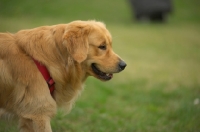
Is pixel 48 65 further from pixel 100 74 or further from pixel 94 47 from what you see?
pixel 100 74

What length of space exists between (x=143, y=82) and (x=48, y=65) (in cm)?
557

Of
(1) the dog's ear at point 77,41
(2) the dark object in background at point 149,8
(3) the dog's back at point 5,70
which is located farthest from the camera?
(2) the dark object in background at point 149,8

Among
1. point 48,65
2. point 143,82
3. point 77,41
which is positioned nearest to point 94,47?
point 77,41

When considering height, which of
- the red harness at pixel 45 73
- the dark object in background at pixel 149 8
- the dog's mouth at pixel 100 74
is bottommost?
the dark object in background at pixel 149 8

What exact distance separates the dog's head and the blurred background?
40.0 inches

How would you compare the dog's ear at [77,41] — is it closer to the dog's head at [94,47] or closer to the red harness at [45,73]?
the dog's head at [94,47]

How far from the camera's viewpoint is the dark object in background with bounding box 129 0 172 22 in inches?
961

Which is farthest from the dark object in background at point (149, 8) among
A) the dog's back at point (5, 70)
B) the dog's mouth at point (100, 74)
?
the dog's back at point (5, 70)

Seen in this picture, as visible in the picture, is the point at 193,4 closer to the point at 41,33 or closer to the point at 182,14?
the point at 182,14

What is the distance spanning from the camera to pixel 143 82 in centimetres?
926

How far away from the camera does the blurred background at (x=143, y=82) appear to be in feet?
19.4

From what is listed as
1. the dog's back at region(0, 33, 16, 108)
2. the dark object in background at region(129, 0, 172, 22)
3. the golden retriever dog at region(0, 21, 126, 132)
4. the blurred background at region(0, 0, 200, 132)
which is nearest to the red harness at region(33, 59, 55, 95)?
the golden retriever dog at region(0, 21, 126, 132)

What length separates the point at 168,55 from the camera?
45.8ft

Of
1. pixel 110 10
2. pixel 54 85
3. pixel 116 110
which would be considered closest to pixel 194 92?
pixel 116 110
